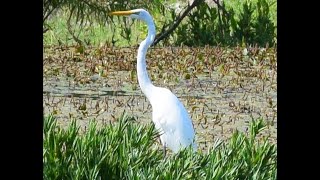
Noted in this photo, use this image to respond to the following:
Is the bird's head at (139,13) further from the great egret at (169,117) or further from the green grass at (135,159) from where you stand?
the green grass at (135,159)

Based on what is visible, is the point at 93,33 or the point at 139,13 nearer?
the point at 139,13

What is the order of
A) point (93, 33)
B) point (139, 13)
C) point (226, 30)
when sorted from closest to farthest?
point (139, 13)
point (226, 30)
point (93, 33)

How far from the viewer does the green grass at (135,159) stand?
7.97 feet

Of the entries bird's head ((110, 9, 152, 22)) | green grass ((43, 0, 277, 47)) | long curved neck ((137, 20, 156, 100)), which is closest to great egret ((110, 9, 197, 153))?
long curved neck ((137, 20, 156, 100))

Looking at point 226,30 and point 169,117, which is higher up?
point 226,30

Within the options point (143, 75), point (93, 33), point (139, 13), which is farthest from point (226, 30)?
point (143, 75)

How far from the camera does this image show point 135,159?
101 inches

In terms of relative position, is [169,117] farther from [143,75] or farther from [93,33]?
[93,33]

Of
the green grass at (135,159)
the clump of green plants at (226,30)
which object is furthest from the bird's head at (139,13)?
the clump of green plants at (226,30)

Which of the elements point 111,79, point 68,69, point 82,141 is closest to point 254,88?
point 111,79

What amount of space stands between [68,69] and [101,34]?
8.98 feet
